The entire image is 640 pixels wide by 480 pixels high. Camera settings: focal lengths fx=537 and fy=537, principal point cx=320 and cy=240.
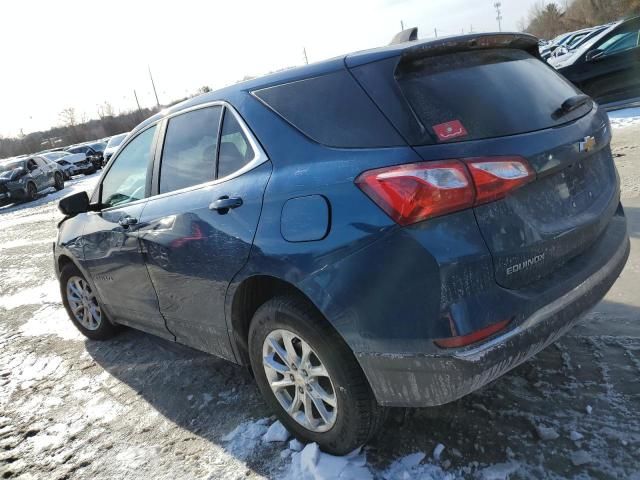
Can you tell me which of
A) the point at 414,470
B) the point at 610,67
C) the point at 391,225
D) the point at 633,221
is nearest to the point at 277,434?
the point at 414,470

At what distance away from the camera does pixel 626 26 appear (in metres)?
11.1

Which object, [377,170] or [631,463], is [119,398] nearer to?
[377,170]

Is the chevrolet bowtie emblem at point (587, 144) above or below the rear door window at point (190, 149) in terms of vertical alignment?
below

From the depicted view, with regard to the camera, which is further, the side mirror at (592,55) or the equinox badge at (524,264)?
the side mirror at (592,55)

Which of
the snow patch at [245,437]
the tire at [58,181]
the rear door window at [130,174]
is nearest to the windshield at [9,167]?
the tire at [58,181]

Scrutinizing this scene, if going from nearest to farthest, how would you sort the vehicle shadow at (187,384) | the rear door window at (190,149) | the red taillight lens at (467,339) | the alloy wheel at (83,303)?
the red taillight lens at (467,339) < the rear door window at (190,149) < the vehicle shadow at (187,384) < the alloy wheel at (83,303)

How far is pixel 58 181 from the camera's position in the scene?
2306 centimetres

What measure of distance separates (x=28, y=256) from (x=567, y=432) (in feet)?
31.5

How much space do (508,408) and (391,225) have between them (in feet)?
4.27

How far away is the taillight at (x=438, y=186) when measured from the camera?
2018 mm

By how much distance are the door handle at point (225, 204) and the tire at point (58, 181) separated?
896 inches

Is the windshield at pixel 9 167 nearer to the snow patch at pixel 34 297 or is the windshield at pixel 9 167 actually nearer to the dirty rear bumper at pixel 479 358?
the snow patch at pixel 34 297

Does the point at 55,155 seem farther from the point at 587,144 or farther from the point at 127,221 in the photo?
the point at 587,144

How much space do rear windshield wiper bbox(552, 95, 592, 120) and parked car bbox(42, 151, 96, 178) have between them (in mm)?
30161
